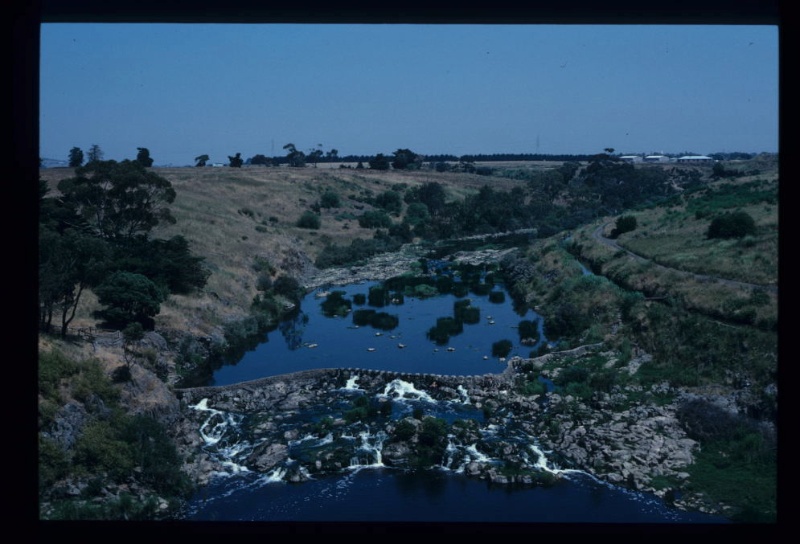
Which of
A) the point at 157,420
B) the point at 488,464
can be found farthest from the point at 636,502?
the point at 157,420

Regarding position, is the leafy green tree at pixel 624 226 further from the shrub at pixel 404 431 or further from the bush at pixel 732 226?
the shrub at pixel 404 431

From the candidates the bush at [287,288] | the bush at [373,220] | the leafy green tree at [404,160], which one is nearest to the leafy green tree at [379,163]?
the leafy green tree at [404,160]

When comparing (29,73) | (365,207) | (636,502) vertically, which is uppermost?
(365,207)

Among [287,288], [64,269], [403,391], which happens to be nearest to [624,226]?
[287,288]

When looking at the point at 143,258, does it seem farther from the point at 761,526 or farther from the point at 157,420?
the point at 761,526

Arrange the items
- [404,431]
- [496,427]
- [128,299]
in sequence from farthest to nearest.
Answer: [128,299] → [496,427] → [404,431]

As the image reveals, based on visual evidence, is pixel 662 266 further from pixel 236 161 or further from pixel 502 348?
pixel 236 161
